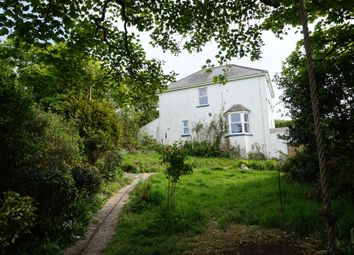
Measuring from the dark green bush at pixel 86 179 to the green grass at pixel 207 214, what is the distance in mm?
1725

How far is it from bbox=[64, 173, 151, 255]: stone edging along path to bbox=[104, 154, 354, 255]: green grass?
0.29 metres

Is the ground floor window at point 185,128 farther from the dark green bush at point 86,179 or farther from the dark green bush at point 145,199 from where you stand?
the dark green bush at point 145,199

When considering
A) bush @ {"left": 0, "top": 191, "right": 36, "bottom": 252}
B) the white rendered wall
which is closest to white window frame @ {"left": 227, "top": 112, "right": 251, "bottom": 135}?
the white rendered wall

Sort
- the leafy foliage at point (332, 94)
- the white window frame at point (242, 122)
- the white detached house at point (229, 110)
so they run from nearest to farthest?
the leafy foliage at point (332, 94)
the white detached house at point (229, 110)
the white window frame at point (242, 122)

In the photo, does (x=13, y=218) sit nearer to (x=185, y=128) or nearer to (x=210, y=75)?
(x=185, y=128)

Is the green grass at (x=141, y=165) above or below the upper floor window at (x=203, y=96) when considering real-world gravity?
below

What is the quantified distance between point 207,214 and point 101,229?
3.13 metres

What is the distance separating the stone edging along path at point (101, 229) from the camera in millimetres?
7598

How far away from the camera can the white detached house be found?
24.9 metres

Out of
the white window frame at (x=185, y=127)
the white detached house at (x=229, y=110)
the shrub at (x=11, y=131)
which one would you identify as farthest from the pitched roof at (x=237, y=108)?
the shrub at (x=11, y=131)

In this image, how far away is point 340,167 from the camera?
8.41 meters

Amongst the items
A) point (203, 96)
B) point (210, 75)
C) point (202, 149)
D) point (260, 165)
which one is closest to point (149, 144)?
point (202, 149)

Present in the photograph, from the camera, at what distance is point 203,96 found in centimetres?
2786

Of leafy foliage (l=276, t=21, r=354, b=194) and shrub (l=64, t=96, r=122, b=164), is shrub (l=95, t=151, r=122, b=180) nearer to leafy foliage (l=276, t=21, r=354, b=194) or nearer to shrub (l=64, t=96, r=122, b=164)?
shrub (l=64, t=96, r=122, b=164)
